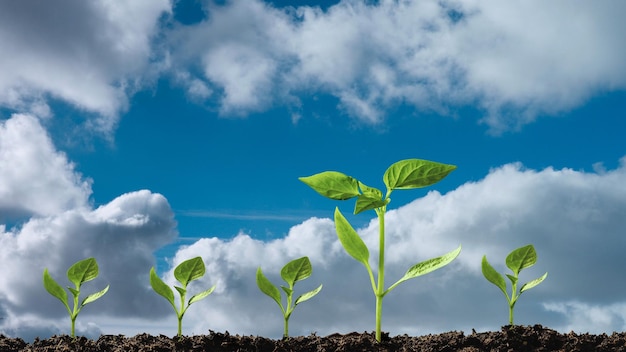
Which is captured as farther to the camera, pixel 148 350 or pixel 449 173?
pixel 148 350

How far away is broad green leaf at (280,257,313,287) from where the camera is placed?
4.04 metres

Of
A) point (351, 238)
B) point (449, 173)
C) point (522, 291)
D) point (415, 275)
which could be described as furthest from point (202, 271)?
point (522, 291)

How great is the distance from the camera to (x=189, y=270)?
158 inches

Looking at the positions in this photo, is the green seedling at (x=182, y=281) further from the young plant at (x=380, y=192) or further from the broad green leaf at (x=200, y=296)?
the young plant at (x=380, y=192)

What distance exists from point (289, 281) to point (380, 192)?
95 cm

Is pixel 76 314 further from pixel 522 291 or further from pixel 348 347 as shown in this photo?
pixel 522 291

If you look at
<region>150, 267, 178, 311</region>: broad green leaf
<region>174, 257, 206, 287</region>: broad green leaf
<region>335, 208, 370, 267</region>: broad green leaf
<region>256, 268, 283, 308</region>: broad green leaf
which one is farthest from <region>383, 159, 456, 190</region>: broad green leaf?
<region>150, 267, 178, 311</region>: broad green leaf

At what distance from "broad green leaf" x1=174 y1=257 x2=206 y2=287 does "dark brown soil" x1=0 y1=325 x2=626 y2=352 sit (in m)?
0.39

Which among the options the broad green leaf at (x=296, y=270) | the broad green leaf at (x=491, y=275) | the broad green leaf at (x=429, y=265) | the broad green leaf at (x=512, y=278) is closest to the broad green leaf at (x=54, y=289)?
the broad green leaf at (x=296, y=270)

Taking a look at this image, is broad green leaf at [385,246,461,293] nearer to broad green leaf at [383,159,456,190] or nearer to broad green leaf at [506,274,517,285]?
broad green leaf at [383,159,456,190]

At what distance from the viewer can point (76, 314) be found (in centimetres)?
441

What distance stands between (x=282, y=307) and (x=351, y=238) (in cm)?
77

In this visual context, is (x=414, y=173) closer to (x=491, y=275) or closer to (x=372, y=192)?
(x=372, y=192)

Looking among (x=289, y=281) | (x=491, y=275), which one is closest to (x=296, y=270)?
(x=289, y=281)
